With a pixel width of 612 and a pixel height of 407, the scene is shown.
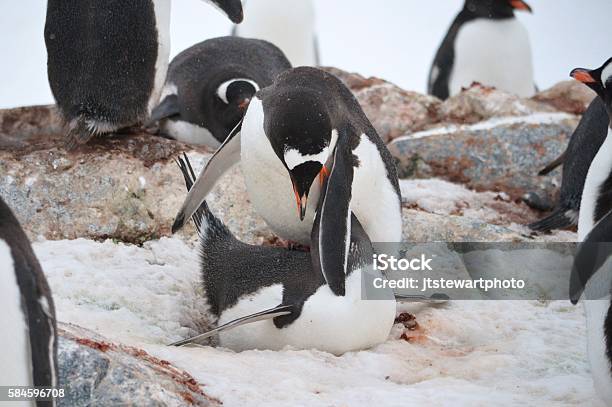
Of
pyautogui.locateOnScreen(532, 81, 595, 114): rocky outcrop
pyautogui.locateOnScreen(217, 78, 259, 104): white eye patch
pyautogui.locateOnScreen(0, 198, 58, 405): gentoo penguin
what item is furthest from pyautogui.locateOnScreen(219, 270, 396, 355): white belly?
pyautogui.locateOnScreen(532, 81, 595, 114): rocky outcrop

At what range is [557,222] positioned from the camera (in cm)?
477

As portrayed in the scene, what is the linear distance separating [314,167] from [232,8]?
210cm

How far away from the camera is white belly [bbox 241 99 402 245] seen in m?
3.32

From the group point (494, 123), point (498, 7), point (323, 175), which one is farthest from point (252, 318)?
point (498, 7)

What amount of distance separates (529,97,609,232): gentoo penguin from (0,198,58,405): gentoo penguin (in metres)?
3.28

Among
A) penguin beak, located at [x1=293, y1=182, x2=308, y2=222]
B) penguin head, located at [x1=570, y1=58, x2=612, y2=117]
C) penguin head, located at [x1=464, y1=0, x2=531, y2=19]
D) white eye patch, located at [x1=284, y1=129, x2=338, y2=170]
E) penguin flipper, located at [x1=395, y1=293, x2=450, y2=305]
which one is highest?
penguin head, located at [x1=464, y1=0, x2=531, y2=19]

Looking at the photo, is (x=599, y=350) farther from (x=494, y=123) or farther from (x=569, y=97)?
(x=569, y=97)

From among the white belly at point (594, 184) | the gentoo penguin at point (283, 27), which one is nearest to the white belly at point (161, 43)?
the white belly at point (594, 184)

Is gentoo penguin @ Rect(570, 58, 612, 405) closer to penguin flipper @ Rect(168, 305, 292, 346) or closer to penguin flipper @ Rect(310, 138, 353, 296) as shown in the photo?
penguin flipper @ Rect(310, 138, 353, 296)

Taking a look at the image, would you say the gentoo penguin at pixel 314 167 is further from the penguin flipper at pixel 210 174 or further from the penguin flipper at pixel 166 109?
the penguin flipper at pixel 166 109

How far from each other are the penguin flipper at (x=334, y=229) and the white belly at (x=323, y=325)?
13 centimetres

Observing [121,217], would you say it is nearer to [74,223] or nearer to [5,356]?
[74,223]

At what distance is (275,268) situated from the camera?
11.1 feet

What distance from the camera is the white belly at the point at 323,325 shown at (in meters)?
3.19
